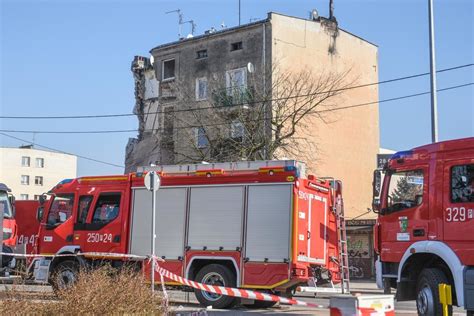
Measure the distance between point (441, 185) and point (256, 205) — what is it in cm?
433

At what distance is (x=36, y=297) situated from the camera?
867cm

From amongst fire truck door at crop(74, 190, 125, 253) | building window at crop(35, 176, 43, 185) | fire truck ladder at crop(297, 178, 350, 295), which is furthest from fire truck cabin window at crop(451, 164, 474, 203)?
building window at crop(35, 176, 43, 185)

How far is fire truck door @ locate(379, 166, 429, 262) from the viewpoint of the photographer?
1119 cm

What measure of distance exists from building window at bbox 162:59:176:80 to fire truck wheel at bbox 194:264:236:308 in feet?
79.8

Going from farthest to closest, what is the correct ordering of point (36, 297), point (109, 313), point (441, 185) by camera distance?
1. point (441, 185)
2. point (36, 297)
3. point (109, 313)

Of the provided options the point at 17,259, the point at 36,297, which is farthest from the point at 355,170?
the point at 36,297

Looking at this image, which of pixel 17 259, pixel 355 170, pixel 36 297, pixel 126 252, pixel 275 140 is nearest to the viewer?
pixel 36 297

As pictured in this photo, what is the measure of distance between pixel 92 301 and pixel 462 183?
21.0 feet

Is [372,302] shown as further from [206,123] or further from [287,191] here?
[206,123]

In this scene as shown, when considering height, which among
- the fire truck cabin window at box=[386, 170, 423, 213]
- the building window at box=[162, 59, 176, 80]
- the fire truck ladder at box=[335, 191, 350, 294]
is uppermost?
the building window at box=[162, 59, 176, 80]

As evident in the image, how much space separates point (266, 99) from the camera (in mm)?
28438

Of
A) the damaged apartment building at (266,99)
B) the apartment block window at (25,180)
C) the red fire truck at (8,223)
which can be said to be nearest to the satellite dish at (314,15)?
the damaged apartment building at (266,99)

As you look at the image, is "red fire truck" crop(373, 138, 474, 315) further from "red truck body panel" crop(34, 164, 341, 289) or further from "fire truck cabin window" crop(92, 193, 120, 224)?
"fire truck cabin window" crop(92, 193, 120, 224)

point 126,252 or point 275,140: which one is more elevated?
point 275,140
